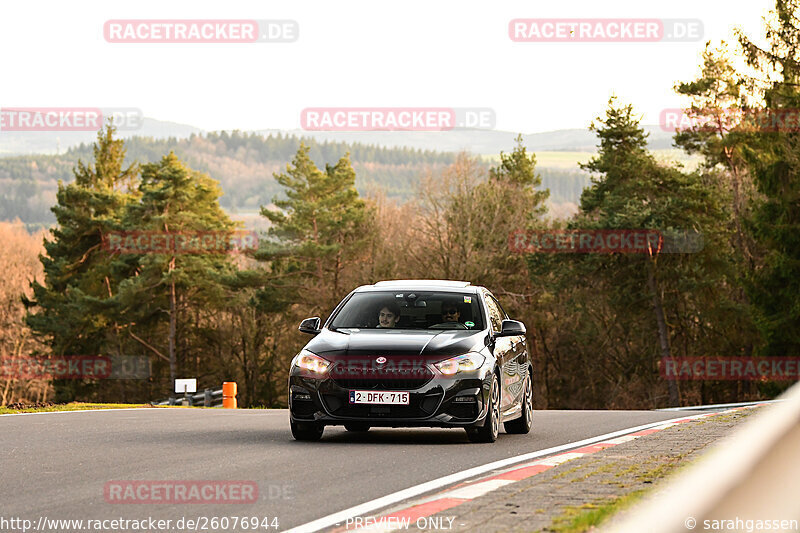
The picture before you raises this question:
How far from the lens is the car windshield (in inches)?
516

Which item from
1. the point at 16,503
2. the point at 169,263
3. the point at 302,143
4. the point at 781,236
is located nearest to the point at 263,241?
the point at 169,263

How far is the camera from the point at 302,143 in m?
72.7

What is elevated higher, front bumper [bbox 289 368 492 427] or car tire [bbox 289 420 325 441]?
front bumper [bbox 289 368 492 427]

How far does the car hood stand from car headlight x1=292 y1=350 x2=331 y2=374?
0.07m

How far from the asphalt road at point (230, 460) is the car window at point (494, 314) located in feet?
4.27

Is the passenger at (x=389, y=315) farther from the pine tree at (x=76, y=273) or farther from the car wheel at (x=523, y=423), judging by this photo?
the pine tree at (x=76, y=273)

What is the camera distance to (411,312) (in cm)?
1323

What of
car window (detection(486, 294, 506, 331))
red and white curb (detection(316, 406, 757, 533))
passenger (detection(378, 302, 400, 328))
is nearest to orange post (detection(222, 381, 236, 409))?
car window (detection(486, 294, 506, 331))

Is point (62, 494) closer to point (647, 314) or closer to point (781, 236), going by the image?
point (781, 236)

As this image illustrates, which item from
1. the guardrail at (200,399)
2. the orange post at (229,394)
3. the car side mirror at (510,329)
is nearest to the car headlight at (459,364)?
the car side mirror at (510,329)

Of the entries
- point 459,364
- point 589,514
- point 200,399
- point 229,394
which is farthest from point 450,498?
point 200,399

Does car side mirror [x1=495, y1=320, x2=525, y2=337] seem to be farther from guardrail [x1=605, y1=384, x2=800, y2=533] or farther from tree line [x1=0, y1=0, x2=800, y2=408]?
tree line [x1=0, y1=0, x2=800, y2=408]

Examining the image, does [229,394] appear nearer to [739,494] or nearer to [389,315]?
[389,315]

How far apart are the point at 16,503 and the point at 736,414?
37.5 ft
